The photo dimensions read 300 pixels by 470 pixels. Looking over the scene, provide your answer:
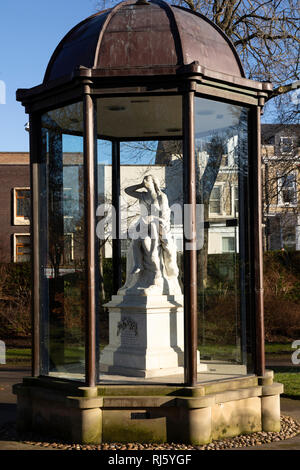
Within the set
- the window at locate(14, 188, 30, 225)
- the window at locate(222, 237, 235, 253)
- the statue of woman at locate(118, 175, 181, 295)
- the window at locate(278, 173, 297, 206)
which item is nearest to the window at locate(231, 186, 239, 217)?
the window at locate(222, 237, 235, 253)

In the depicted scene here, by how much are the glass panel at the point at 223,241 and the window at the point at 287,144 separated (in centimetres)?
1396

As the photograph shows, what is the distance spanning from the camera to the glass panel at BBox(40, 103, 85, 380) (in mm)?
7906

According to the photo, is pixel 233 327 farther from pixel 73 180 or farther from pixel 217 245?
pixel 73 180

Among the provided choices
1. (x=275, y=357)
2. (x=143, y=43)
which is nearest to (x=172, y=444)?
(x=143, y=43)

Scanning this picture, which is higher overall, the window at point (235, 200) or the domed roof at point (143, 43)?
the domed roof at point (143, 43)

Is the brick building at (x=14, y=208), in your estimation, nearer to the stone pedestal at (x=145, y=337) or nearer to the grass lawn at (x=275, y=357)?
the grass lawn at (x=275, y=357)

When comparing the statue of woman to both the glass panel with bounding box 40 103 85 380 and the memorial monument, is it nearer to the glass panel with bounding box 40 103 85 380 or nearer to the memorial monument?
the memorial monument

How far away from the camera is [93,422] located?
268 inches

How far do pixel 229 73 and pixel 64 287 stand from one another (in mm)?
3365

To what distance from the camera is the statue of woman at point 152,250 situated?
878cm

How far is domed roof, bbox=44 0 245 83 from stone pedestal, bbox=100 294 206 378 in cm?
302

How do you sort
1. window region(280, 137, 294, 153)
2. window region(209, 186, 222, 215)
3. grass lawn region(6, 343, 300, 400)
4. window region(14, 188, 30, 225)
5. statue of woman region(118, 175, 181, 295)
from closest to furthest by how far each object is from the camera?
grass lawn region(6, 343, 300, 400) < window region(209, 186, 222, 215) < statue of woman region(118, 175, 181, 295) < window region(280, 137, 294, 153) < window region(14, 188, 30, 225)

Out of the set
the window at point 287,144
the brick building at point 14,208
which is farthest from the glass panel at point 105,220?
the brick building at point 14,208
